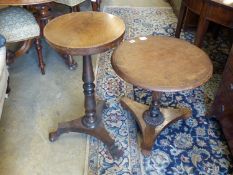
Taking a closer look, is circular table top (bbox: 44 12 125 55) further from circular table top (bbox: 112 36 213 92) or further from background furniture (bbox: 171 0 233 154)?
background furniture (bbox: 171 0 233 154)

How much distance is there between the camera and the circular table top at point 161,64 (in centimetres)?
118

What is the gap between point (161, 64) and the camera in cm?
128

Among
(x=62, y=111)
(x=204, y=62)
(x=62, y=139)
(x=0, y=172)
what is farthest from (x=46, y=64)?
(x=204, y=62)

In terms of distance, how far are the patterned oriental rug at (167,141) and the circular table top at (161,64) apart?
0.55m

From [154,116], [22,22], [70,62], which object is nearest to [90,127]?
[154,116]

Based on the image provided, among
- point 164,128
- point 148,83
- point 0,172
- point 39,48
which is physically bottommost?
point 0,172

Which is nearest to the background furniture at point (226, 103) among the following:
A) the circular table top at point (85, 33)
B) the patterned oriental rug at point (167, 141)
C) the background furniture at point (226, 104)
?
the background furniture at point (226, 104)

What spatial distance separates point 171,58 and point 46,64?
4.31 feet

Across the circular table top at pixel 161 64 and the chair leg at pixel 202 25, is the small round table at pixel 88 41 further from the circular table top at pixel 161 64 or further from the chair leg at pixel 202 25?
the chair leg at pixel 202 25

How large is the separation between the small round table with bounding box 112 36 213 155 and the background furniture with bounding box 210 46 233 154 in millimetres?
282

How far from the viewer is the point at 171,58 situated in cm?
132

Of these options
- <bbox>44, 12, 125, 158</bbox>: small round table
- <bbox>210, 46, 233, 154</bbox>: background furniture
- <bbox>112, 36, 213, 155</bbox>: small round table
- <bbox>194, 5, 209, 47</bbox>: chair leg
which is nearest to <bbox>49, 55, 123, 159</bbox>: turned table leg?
<bbox>44, 12, 125, 158</bbox>: small round table

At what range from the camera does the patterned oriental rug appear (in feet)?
4.89

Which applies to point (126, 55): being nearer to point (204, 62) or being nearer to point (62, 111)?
point (204, 62)
